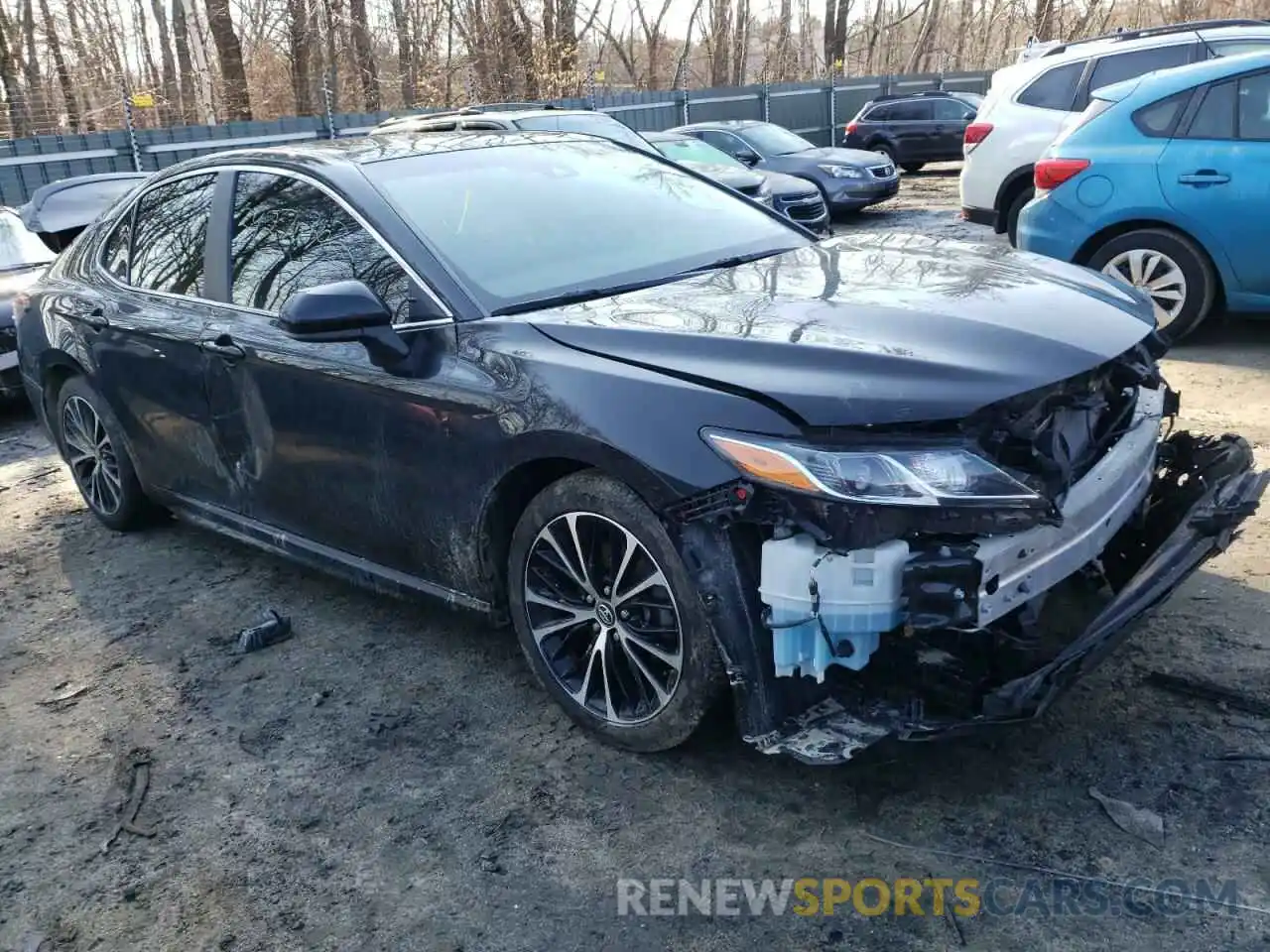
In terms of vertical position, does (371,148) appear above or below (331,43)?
below

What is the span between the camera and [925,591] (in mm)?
2533

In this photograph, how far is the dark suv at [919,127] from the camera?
21.0m

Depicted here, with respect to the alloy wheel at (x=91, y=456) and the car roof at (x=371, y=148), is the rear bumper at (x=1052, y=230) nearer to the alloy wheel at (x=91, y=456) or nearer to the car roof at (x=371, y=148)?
the car roof at (x=371, y=148)

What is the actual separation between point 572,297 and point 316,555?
1.41m

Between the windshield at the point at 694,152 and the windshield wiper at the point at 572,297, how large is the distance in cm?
965

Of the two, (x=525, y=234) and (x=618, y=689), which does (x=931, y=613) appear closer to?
(x=618, y=689)

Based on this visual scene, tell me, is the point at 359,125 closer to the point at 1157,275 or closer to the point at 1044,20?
the point at 1157,275

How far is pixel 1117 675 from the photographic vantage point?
3416mm

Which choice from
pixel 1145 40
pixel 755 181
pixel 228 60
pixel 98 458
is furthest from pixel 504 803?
pixel 228 60

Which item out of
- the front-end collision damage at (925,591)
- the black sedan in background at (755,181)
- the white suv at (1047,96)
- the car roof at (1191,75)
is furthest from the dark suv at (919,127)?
the front-end collision damage at (925,591)

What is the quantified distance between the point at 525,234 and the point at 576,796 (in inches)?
71.3

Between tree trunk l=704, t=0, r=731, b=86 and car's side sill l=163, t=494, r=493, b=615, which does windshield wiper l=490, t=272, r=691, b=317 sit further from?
tree trunk l=704, t=0, r=731, b=86

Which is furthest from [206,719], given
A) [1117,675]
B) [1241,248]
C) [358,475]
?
[1241,248]

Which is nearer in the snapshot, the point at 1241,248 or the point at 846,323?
the point at 846,323
